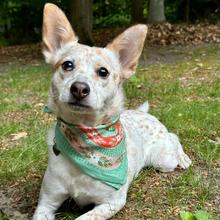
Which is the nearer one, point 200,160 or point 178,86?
point 200,160

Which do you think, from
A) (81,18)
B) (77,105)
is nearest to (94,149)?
(77,105)

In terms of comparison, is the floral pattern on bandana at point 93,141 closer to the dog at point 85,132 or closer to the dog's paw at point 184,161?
the dog at point 85,132

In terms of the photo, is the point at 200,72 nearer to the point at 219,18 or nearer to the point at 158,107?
the point at 158,107

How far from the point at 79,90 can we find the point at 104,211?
1.01 meters

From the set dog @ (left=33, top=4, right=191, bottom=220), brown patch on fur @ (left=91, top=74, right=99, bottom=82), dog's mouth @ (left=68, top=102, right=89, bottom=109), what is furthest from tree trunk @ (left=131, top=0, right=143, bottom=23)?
dog's mouth @ (left=68, top=102, right=89, bottom=109)

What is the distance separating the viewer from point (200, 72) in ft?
23.4

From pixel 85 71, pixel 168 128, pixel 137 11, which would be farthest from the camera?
pixel 137 11

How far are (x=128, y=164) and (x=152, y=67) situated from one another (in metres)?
5.76

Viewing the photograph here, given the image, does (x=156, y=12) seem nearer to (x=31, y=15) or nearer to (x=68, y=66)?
(x=31, y=15)

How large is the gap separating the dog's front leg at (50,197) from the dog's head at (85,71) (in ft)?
1.71

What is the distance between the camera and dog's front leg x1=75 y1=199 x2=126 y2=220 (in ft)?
7.54

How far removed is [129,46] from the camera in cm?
278

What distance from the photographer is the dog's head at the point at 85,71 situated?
224 centimetres

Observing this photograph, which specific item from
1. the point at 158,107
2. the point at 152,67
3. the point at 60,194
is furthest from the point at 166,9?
the point at 60,194
